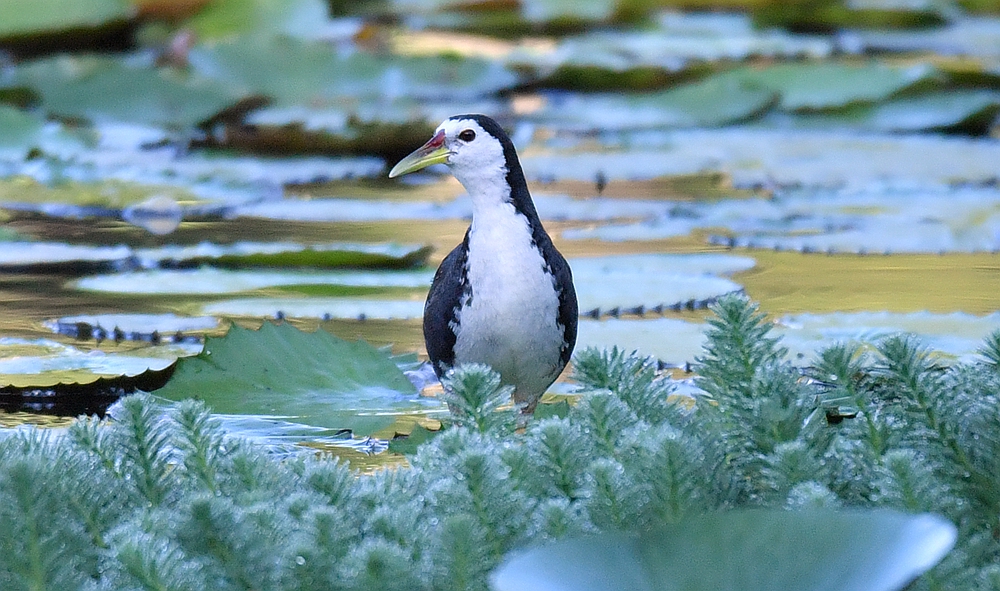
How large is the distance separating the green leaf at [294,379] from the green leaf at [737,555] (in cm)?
182

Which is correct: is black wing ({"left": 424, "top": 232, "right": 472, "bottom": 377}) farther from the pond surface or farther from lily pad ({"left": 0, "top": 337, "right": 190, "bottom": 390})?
lily pad ({"left": 0, "top": 337, "right": 190, "bottom": 390})

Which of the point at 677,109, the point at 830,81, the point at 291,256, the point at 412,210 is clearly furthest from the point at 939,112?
the point at 291,256

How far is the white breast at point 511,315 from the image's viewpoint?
2.97m

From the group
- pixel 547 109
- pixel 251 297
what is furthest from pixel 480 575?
pixel 547 109

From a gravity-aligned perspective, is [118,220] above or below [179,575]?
below

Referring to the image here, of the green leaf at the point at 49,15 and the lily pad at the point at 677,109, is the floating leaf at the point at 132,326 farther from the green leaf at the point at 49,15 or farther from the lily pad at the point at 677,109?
the green leaf at the point at 49,15

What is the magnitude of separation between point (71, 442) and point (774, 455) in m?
0.84

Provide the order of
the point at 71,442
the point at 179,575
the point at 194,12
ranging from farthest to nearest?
1. the point at 194,12
2. the point at 71,442
3. the point at 179,575

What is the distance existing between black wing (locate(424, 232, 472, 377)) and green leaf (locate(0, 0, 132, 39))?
20.8ft

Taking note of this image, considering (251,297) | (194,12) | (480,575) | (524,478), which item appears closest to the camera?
(480,575)

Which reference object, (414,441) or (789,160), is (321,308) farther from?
(789,160)

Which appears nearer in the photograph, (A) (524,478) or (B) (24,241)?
(A) (524,478)

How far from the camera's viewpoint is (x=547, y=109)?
8164 mm

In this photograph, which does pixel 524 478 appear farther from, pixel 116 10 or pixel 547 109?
pixel 116 10
